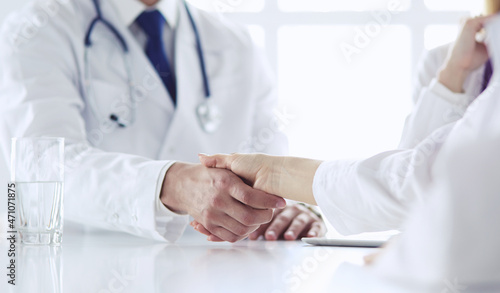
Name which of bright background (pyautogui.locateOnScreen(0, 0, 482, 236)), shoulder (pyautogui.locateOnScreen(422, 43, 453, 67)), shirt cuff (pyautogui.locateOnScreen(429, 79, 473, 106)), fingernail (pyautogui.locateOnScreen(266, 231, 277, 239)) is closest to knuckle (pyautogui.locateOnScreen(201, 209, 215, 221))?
fingernail (pyautogui.locateOnScreen(266, 231, 277, 239))

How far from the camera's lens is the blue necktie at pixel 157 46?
5.07 feet

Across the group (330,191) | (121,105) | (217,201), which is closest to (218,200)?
(217,201)

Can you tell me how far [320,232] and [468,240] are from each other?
3.03ft

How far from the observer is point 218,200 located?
3.40ft

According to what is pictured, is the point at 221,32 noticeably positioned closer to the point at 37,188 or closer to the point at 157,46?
the point at 157,46

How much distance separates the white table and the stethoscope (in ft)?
1.68

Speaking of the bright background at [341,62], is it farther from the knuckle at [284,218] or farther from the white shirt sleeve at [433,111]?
the knuckle at [284,218]

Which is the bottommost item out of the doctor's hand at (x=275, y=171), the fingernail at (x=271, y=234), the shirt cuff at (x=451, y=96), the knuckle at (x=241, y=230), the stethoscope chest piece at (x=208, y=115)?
the fingernail at (x=271, y=234)

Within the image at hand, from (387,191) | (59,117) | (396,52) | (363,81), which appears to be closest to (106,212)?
(59,117)

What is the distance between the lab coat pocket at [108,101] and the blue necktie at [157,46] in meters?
0.14

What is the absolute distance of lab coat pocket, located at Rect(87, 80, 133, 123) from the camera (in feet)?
4.66

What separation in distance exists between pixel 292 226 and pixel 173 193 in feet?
0.84

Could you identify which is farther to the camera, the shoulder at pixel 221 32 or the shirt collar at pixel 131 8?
the shoulder at pixel 221 32

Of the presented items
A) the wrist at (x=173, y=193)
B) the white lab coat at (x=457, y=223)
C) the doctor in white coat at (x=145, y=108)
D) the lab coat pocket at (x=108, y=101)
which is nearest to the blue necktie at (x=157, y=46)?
the doctor in white coat at (x=145, y=108)
